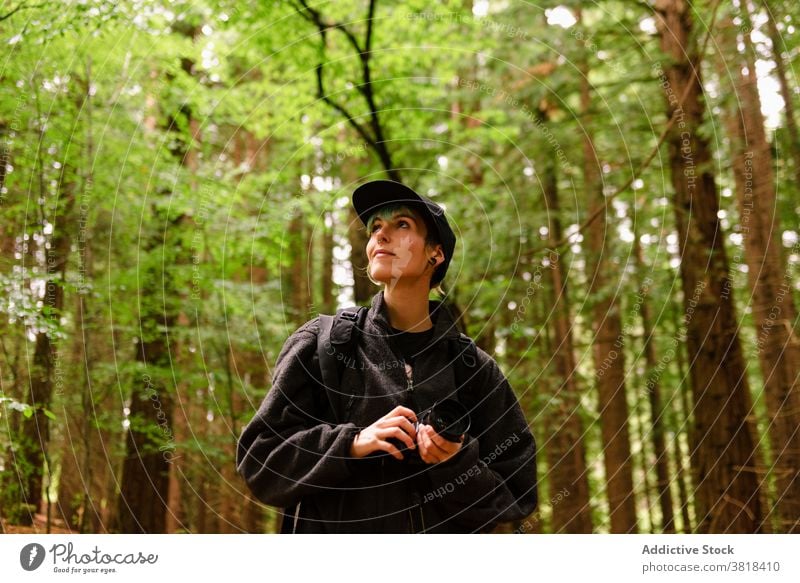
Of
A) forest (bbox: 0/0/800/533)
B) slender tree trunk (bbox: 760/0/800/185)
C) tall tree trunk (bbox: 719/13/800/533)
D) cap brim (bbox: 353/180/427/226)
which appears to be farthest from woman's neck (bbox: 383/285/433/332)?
slender tree trunk (bbox: 760/0/800/185)

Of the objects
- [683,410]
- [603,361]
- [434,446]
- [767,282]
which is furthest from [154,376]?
[683,410]

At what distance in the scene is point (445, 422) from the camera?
1.72m

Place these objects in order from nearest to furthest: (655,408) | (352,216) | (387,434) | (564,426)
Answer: (387,434) < (352,216) < (564,426) < (655,408)

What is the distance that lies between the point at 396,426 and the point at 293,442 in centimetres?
28

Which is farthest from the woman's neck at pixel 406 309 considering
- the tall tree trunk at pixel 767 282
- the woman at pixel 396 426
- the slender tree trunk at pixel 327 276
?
the slender tree trunk at pixel 327 276

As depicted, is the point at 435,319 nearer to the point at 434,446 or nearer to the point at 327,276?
the point at 434,446

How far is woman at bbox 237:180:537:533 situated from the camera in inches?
67.9

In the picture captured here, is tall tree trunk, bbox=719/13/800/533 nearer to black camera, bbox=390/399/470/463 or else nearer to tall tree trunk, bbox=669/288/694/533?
tall tree trunk, bbox=669/288/694/533

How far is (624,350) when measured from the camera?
8.18 m

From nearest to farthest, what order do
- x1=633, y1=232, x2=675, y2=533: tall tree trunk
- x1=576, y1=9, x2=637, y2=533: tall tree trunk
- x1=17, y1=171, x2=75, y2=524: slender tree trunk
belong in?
x1=17, y1=171, x2=75, y2=524: slender tree trunk, x1=576, y1=9, x2=637, y2=533: tall tree trunk, x1=633, y1=232, x2=675, y2=533: tall tree trunk

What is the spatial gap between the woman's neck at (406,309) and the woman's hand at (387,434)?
33 centimetres

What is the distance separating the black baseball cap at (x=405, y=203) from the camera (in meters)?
1.99

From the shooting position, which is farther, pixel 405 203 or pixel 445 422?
pixel 405 203
